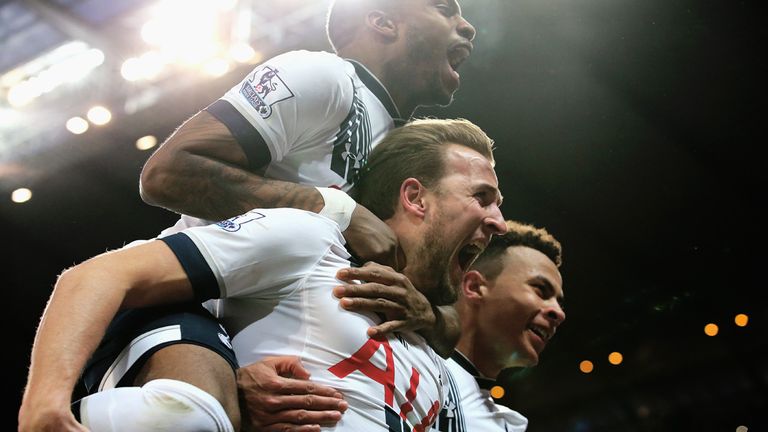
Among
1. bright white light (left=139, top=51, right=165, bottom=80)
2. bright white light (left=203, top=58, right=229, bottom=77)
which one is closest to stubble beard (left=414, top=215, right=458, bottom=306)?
bright white light (left=203, top=58, right=229, bottom=77)

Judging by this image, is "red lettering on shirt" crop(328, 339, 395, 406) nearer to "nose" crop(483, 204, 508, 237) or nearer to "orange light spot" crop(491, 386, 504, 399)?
"nose" crop(483, 204, 508, 237)

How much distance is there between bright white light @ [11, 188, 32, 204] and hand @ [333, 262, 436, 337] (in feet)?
12.7

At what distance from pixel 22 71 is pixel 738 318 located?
5785 millimetres

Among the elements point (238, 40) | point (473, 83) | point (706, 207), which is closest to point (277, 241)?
point (238, 40)

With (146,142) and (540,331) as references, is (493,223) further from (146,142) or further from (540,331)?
(146,142)

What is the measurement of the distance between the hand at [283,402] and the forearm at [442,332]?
366 millimetres

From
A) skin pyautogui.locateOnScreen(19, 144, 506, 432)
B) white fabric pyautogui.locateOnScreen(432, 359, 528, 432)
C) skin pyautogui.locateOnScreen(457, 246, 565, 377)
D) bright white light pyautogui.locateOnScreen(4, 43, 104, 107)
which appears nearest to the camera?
skin pyautogui.locateOnScreen(19, 144, 506, 432)

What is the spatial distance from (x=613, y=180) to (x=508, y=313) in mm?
3037

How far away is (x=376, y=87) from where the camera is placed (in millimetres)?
2154

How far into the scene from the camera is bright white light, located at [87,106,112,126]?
4.66 metres

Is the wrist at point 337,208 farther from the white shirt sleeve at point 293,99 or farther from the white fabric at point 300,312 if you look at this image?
the white shirt sleeve at point 293,99

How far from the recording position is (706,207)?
590 cm

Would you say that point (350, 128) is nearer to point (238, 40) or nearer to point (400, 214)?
point (400, 214)

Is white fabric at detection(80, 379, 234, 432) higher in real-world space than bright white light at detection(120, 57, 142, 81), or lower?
higher
